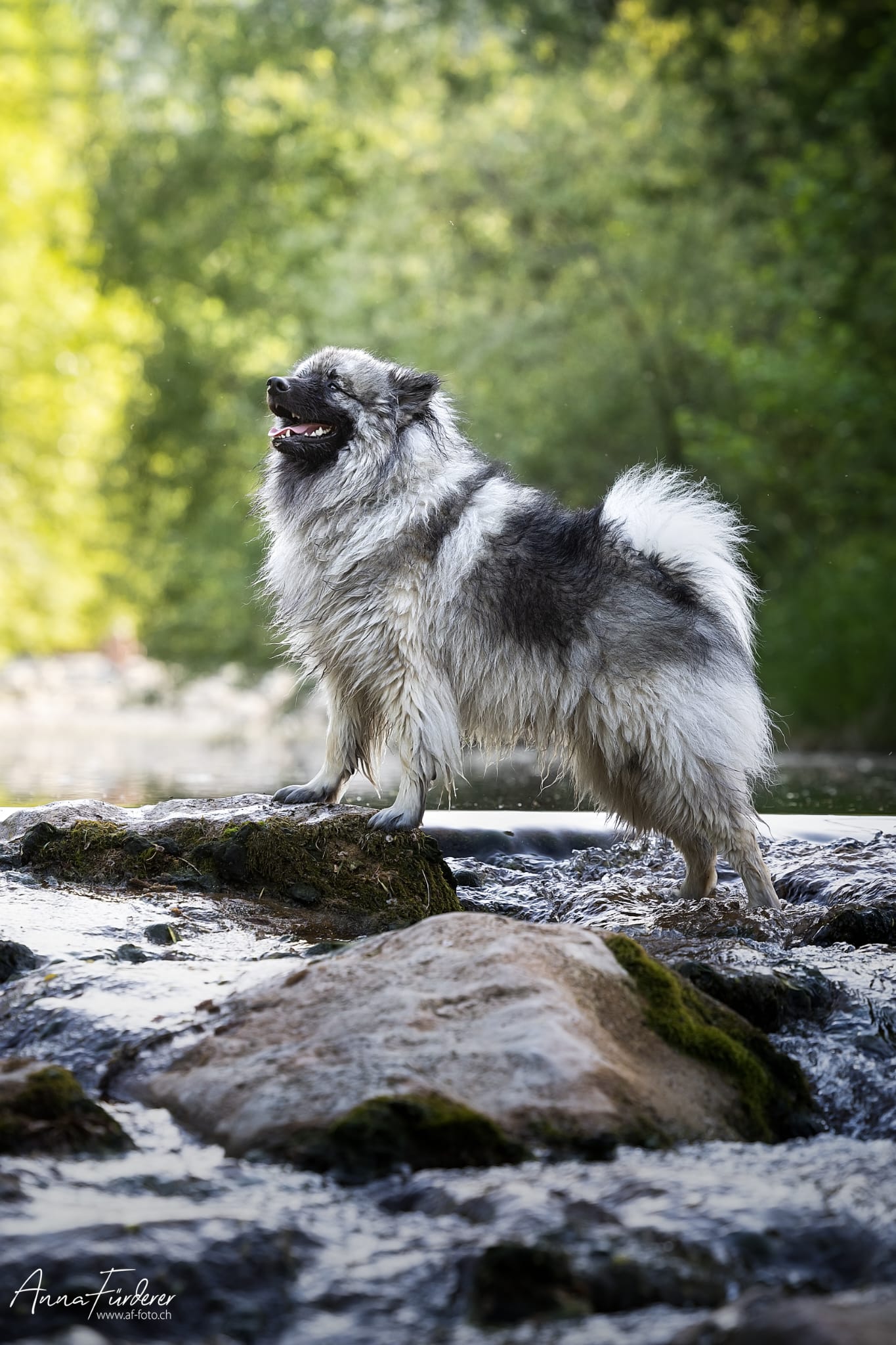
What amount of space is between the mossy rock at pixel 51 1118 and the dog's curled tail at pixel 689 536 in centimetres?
333

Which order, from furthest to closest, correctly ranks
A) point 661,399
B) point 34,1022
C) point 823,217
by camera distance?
point 661,399 < point 823,217 < point 34,1022

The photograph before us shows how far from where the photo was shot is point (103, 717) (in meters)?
26.3

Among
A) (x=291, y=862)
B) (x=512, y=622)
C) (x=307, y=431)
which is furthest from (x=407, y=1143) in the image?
(x=307, y=431)

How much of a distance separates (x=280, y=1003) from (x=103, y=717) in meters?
23.8

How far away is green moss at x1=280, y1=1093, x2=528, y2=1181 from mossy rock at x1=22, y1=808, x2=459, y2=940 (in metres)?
2.00

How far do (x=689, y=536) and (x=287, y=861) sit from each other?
2070 mm

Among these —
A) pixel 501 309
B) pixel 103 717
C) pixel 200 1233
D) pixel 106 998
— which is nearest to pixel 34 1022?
pixel 106 998

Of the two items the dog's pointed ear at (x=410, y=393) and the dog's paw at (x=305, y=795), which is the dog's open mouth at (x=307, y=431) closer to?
the dog's pointed ear at (x=410, y=393)

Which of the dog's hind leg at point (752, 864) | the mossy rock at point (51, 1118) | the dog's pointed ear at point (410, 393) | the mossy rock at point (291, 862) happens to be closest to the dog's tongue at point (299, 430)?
the dog's pointed ear at point (410, 393)

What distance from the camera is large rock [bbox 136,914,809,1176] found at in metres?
A: 2.91

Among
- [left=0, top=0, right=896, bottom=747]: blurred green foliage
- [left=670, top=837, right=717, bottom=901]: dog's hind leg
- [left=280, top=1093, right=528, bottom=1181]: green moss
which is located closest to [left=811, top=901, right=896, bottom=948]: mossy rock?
[left=670, top=837, right=717, bottom=901]: dog's hind leg

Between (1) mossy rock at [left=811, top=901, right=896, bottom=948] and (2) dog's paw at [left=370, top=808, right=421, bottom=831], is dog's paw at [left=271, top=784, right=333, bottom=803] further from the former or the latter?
(1) mossy rock at [left=811, top=901, right=896, bottom=948]

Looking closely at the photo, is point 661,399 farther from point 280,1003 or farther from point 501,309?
point 280,1003

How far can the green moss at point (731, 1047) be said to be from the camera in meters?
3.28
